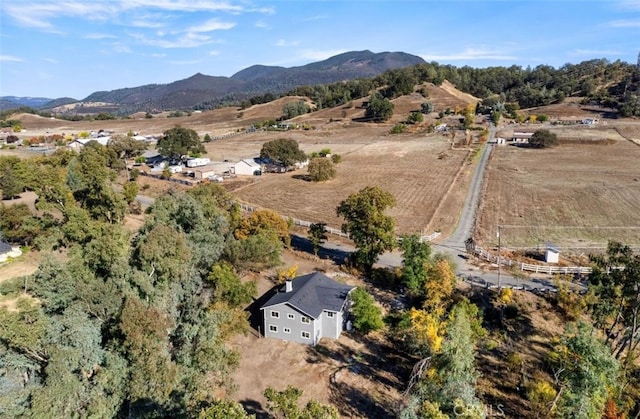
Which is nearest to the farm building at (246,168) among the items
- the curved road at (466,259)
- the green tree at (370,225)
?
the curved road at (466,259)

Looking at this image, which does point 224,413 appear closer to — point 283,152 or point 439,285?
point 439,285

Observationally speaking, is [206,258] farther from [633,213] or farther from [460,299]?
[633,213]

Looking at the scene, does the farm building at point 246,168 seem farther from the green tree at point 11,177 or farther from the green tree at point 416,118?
the green tree at point 416,118

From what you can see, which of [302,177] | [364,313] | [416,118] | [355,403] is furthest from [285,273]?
[416,118]

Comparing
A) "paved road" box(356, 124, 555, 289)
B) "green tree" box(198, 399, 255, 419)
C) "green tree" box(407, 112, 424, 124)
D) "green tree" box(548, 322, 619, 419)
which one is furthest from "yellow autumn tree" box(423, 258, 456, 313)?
"green tree" box(407, 112, 424, 124)

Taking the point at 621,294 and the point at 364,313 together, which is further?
the point at 364,313

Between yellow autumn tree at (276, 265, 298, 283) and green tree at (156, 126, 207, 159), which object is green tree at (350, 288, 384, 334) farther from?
green tree at (156, 126, 207, 159)

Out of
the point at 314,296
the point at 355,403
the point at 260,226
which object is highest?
the point at 260,226
